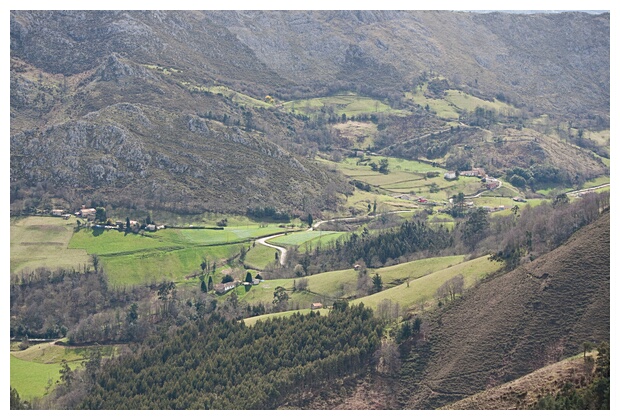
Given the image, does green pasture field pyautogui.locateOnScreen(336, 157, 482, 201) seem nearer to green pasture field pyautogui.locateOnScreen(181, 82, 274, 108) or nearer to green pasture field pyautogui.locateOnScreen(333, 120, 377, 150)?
green pasture field pyautogui.locateOnScreen(333, 120, 377, 150)

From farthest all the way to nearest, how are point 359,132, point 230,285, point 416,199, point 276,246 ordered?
point 359,132, point 416,199, point 276,246, point 230,285

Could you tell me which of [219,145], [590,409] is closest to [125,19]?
[219,145]

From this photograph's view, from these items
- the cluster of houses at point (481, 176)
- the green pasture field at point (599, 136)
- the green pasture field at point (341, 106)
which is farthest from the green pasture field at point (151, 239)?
the green pasture field at point (599, 136)

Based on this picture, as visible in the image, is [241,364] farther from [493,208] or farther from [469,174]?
[469,174]

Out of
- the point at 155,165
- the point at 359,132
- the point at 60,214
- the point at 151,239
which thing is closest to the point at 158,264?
the point at 151,239

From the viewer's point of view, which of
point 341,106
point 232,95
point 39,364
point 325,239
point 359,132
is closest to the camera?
point 39,364

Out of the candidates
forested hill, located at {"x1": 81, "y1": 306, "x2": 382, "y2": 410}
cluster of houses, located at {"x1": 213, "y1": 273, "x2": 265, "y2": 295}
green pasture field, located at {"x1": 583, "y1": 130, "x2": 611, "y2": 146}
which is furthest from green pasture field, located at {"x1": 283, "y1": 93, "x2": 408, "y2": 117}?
forested hill, located at {"x1": 81, "y1": 306, "x2": 382, "y2": 410}

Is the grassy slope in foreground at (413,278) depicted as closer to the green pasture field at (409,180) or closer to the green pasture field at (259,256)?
the green pasture field at (259,256)
